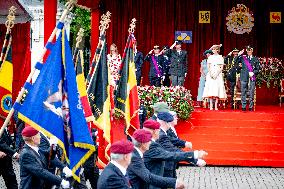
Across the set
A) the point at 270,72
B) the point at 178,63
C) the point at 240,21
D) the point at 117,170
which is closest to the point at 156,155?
the point at 117,170

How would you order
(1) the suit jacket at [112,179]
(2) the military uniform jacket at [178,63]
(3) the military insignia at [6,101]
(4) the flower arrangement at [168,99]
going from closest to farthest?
(1) the suit jacket at [112,179], (3) the military insignia at [6,101], (4) the flower arrangement at [168,99], (2) the military uniform jacket at [178,63]

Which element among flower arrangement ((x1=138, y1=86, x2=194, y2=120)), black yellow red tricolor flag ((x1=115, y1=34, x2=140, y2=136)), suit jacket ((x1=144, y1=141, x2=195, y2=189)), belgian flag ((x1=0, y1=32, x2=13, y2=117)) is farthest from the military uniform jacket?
suit jacket ((x1=144, y1=141, x2=195, y2=189))

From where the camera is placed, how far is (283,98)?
2744 centimetres

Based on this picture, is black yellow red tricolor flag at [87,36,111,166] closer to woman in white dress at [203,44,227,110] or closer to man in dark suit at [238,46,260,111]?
woman in white dress at [203,44,227,110]

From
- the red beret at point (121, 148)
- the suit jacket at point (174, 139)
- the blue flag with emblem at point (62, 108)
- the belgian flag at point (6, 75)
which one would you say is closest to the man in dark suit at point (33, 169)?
the blue flag with emblem at point (62, 108)

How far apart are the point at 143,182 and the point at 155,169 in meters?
1.30

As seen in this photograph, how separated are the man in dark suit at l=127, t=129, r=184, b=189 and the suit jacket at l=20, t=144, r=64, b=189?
1077 mm

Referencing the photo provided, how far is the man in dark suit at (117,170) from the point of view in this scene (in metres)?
8.33

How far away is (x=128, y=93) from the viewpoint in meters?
17.5

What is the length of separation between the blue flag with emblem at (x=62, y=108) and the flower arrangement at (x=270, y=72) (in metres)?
17.0

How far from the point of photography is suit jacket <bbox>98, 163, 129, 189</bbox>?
27.3ft

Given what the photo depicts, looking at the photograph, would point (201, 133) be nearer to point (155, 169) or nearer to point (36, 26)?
point (155, 169)

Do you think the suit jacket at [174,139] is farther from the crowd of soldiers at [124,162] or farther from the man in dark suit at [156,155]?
the man in dark suit at [156,155]

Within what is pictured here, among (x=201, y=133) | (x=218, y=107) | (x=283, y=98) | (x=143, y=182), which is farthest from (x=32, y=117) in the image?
(x=283, y=98)
